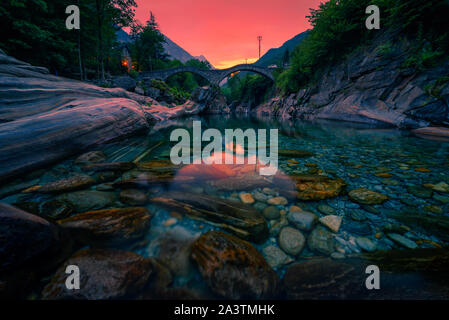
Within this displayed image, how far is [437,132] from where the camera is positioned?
6.17m

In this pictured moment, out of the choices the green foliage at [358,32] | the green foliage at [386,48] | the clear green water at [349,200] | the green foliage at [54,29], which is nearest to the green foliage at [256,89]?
the green foliage at [358,32]

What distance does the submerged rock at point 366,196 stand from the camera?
2174 mm

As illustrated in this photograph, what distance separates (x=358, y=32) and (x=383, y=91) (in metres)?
7.80

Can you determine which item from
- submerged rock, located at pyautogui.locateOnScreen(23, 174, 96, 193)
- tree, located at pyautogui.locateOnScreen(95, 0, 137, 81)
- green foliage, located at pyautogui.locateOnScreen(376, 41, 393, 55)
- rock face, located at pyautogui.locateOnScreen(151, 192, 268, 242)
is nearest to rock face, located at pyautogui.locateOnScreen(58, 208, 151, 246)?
rock face, located at pyautogui.locateOnScreen(151, 192, 268, 242)

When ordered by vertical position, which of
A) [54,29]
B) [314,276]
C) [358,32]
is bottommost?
[314,276]

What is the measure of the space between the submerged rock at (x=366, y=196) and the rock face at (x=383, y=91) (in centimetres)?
725

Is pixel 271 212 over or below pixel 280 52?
below

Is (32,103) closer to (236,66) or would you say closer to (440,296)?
(440,296)

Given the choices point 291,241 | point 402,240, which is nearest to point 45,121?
point 291,241

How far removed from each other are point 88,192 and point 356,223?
11.4 ft

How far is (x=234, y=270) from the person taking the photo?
1.21m

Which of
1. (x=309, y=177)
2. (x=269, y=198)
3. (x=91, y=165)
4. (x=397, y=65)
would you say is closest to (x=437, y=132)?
(x=397, y=65)

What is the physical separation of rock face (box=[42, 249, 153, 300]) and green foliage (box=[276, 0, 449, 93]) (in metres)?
14.0

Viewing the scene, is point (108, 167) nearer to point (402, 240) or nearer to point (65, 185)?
point (65, 185)
